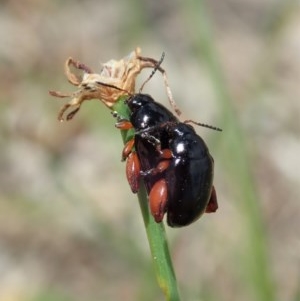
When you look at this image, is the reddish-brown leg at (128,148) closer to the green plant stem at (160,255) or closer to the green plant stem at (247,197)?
the green plant stem at (160,255)

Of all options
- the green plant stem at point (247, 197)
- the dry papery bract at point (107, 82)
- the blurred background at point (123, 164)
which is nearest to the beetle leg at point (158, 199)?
the dry papery bract at point (107, 82)

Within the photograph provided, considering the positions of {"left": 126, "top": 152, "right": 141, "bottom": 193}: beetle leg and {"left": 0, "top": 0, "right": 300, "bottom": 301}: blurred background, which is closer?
{"left": 126, "top": 152, "right": 141, "bottom": 193}: beetle leg

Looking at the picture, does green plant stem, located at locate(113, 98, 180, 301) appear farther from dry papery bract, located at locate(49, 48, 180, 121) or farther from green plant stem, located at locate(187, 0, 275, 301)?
green plant stem, located at locate(187, 0, 275, 301)

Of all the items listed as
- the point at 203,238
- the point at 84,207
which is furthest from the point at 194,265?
the point at 84,207

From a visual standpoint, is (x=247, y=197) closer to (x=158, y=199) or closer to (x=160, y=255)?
(x=158, y=199)

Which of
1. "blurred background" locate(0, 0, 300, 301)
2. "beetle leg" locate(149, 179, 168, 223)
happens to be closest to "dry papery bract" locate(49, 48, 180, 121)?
"beetle leg" locate(149, 179, 168, 223)

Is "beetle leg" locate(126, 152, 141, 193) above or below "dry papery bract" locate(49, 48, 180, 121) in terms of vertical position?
below

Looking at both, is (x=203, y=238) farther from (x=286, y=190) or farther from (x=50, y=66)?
(x=50, y=66)
